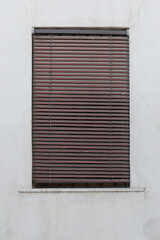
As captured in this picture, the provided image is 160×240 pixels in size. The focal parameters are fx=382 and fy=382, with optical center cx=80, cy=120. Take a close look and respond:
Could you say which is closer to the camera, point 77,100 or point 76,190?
point 76,190

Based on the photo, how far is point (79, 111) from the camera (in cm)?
535

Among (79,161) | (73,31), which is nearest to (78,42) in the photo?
(73,31)

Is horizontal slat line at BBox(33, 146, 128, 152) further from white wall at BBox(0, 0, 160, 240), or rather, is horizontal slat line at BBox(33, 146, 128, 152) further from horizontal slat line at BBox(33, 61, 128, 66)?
horizontal slat line at BBox(33, 61, 128, 66)

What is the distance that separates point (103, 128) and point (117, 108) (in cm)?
34

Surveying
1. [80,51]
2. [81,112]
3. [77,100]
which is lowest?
[81,112]

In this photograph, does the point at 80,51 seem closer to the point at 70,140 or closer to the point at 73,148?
the point at 70,140

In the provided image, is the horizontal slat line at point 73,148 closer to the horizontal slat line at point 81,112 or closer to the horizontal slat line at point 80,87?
the horizontal slat line at point 81,112

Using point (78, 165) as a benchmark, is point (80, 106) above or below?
above
